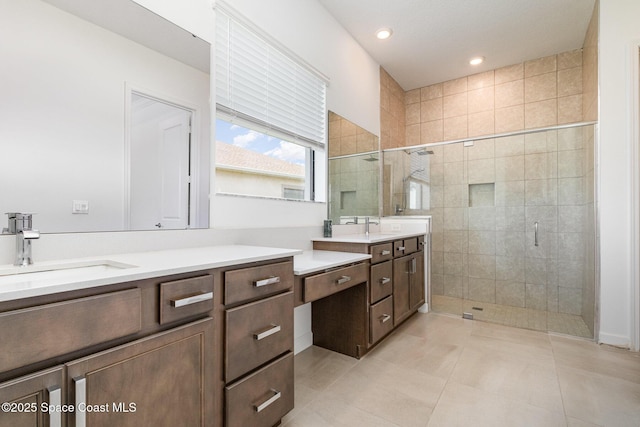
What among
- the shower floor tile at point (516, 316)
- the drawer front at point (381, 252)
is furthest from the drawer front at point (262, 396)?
the shower floor tile at point (516, 316)

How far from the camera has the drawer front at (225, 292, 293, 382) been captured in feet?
3.68

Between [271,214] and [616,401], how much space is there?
2235 mm

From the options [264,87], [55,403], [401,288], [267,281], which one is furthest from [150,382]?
[401,288]

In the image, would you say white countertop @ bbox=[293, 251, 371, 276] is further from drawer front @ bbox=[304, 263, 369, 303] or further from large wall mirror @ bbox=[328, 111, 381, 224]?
large wall mirror @ bbox=[328, 111, 381, 224]

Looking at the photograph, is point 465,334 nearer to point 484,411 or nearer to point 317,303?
point 484,411

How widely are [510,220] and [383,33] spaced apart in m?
2.34

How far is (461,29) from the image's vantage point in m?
2.94

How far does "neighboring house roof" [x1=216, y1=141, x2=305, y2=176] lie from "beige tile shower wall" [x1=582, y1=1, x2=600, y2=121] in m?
2.68

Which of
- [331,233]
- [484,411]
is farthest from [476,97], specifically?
[484,411]

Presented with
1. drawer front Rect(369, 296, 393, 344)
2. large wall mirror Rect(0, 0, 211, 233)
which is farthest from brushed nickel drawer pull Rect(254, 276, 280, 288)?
drawer front Rect(369, 296, 393, 344)

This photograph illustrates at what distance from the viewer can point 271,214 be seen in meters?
2.06

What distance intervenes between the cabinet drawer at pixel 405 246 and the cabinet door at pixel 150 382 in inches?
71.6

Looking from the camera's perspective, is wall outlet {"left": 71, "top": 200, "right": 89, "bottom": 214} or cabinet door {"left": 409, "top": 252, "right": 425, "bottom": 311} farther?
cabinet door {"left": 409, "top": 252, "right": 425, "bottom": 311}

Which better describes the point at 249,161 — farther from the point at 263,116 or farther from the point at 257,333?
the point at 257,333
